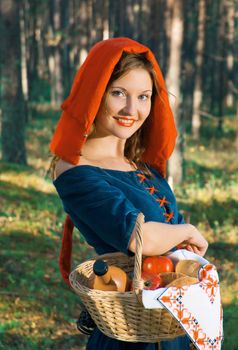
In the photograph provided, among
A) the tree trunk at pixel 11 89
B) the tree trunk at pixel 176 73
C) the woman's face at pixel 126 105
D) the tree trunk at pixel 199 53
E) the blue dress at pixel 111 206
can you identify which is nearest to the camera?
the blue dress at pixel 111 206

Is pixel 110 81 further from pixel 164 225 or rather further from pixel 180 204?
pixel 180 204

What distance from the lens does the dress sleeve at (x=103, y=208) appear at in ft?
8.57

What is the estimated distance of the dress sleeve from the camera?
2.61 metres

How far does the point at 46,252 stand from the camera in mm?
8297

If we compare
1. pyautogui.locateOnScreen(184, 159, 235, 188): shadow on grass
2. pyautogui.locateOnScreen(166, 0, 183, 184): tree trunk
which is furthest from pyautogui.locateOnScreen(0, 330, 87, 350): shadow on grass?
pyautogui.locateOnScreen(184, 159, 235, 188): shadow on grass

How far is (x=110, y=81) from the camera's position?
287 centimetres

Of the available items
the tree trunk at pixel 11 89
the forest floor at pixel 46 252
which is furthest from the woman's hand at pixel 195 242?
the tree trunk at pixel 11 89

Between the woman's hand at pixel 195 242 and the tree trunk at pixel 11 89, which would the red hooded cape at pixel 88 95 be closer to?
the woman's hand at pixel 195 242

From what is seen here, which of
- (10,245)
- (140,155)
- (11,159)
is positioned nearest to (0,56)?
(11,159)

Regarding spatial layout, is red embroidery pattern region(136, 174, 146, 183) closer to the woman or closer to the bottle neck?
A: the woman

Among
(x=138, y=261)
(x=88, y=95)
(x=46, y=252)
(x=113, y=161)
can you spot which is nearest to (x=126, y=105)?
(x=88, y=95)

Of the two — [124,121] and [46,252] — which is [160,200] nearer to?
[124,121]

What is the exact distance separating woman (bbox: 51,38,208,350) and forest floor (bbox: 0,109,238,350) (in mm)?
3028

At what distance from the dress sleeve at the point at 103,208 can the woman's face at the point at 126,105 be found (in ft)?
0.94
